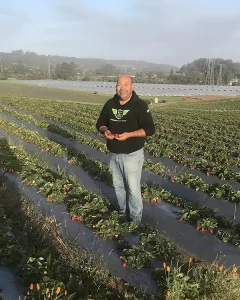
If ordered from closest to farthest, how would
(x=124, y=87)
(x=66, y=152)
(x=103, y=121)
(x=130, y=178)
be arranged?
(x=124, y=87), (x=130, y=178), (x=103, y=121), (x=66, y=152)

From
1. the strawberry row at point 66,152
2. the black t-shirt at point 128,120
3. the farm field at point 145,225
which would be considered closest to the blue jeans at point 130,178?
the black t-shirt at point 128,120

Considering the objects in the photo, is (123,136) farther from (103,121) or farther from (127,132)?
(103,121)

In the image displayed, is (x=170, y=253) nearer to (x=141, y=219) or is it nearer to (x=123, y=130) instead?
(x=141, y=219)

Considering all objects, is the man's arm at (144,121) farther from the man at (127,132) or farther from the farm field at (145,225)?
the farm field at (145,225)

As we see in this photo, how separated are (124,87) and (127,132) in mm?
680

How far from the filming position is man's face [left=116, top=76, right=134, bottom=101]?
469cm

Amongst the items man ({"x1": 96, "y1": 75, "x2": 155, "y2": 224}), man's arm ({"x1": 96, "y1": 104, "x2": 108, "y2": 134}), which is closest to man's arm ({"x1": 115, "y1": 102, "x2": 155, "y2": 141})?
man ({"x1": 96, "y1": 75, "x2": 155, "y2": 224})

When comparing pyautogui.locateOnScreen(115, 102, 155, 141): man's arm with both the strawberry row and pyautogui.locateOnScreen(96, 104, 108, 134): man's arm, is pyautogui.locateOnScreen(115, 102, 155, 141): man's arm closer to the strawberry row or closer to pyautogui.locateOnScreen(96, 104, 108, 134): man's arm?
pyautogui.locateOnScreen(96, 104, 108, 134): man's arm

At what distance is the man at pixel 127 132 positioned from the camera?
4.88 m

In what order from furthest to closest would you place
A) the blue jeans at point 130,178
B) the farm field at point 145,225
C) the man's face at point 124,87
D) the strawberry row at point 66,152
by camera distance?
the strawberry row at point 66,152, the blue jeans at point 130,178, the man's face at point 124,87, the farm field at point 145,225

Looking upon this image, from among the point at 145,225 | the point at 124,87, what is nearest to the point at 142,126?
the point at 124,87

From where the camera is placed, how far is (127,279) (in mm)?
3900

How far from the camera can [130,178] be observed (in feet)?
16.9

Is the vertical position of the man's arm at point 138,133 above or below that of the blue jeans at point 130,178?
above
